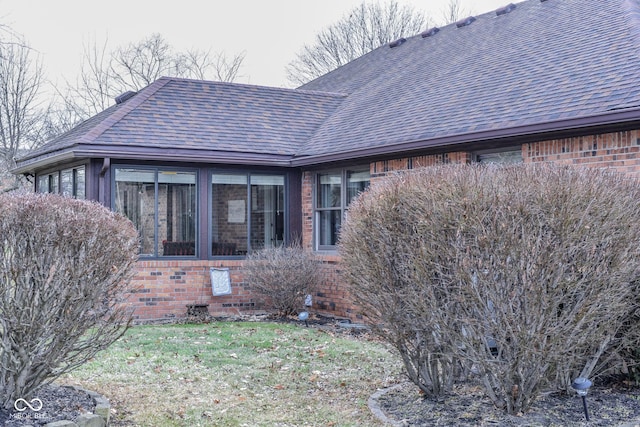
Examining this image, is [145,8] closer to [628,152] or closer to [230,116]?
[230,116]

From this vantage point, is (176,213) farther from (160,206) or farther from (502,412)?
(502,412)

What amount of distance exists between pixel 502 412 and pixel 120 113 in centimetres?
908

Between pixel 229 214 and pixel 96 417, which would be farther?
pixel 229 214

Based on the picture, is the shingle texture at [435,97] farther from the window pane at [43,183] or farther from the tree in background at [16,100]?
the tree in background at [16,100]

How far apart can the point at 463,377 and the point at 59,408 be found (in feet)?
11.1

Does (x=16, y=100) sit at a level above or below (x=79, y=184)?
above

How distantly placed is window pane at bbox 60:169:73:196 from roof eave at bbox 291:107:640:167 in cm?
438

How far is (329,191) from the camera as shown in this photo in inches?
482

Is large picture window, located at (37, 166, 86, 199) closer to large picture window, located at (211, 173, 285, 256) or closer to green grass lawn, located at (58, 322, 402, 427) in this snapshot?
large picture window, located at (211, 173, 285, 256)

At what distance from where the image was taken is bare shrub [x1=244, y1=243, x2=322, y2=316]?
36.0 ft

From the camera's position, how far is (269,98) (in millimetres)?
14719

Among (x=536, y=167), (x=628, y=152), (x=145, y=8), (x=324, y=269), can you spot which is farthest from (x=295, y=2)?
(x=536, y=167)

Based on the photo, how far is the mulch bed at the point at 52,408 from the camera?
16.0 feet

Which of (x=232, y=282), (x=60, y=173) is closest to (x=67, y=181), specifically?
(x=60, y=173)
